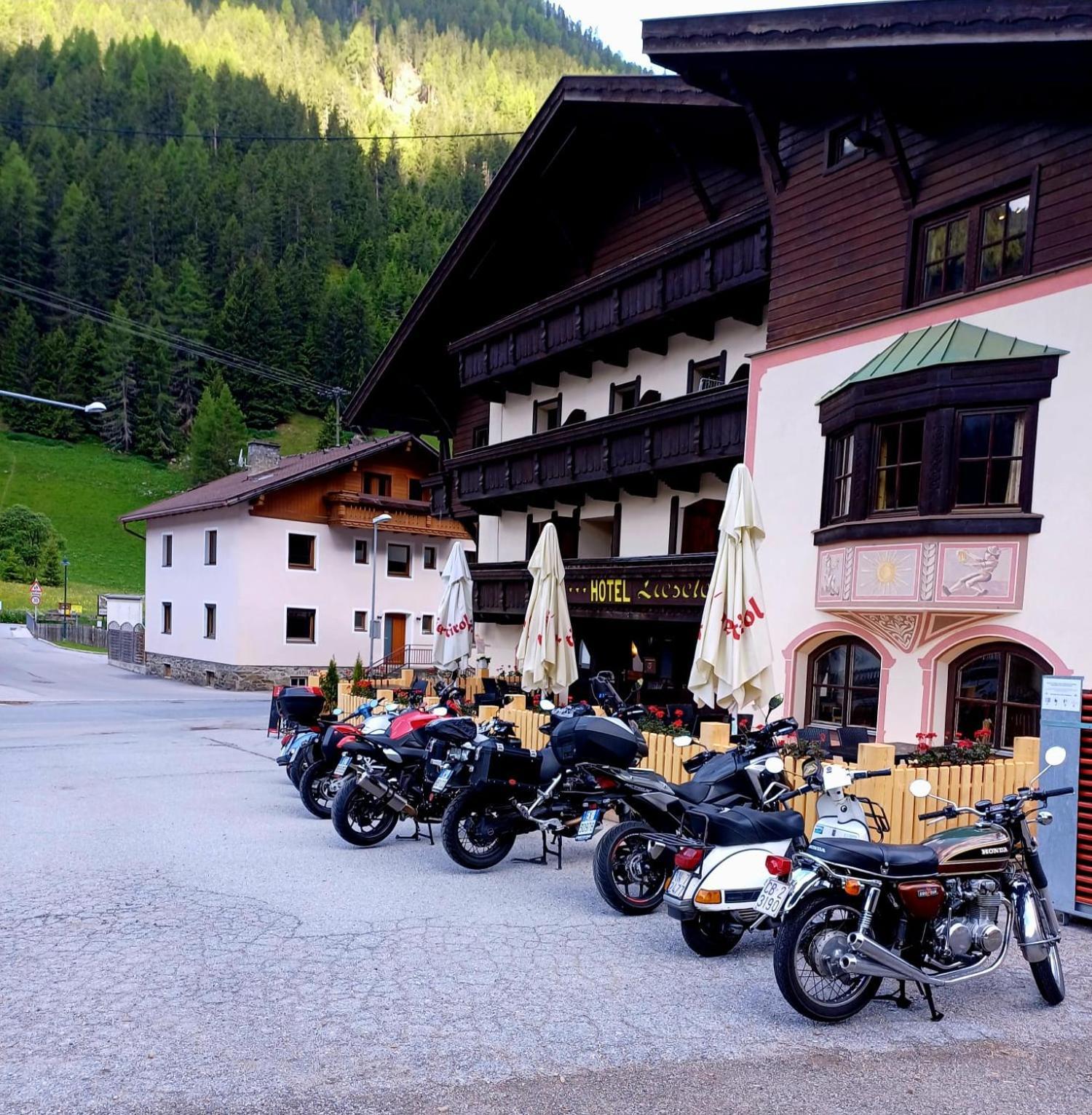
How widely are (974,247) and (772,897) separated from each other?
29.9 ft

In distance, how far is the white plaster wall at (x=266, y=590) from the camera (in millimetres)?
33406

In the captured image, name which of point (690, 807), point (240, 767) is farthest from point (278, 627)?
point (690, 807)

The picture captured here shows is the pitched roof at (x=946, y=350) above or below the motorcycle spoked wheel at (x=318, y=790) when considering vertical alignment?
above

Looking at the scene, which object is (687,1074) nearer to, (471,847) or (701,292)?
(471,847)

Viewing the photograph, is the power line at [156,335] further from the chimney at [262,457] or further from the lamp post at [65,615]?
the chimney at [262,457]

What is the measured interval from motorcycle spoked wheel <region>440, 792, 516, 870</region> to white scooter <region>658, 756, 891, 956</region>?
2415 millimetres

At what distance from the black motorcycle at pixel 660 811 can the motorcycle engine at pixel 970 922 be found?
5.69 ft

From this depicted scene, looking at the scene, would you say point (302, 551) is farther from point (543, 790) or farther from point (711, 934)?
point (711, 934)

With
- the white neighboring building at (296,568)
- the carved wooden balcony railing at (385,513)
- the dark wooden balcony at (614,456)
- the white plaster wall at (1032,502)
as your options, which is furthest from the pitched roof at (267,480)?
the white plaster wall at (1032,502)

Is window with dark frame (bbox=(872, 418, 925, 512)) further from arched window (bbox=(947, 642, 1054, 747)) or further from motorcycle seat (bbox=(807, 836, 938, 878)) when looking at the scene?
motorcycle seat (bbox=(807, 836, 938, 878))

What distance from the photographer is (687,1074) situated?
4.59 meters

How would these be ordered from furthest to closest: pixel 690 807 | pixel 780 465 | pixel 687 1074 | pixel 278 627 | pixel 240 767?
pixel 278 627, pixel 240 767, pixel 780 465, pixel 690 807, pixel 687 1074

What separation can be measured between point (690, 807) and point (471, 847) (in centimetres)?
273

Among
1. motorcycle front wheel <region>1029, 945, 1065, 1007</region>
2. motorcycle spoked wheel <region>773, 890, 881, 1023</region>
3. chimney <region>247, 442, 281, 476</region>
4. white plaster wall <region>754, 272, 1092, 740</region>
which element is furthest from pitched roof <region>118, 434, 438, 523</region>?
motorcycle front wheel <region>1029, 945, 1065, 1007</region>
